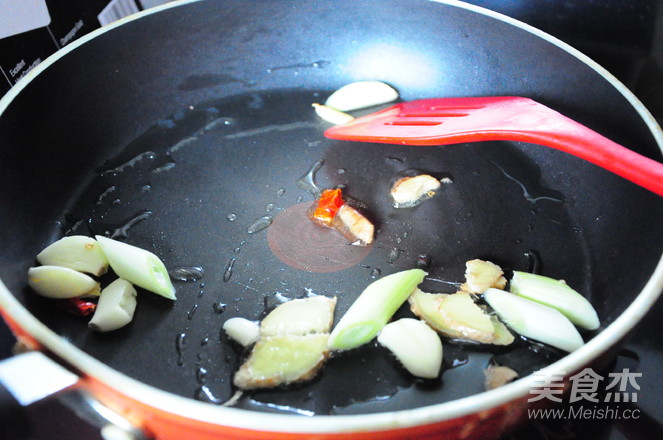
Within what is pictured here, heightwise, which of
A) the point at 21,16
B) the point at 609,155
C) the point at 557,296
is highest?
the point at 21,16

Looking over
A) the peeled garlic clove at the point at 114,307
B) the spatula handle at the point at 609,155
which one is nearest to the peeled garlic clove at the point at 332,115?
the spatula handle at the point at 609,155

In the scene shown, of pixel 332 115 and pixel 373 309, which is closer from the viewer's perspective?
pixel 373 309

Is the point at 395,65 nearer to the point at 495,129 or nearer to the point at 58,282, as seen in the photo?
the point at 495,129

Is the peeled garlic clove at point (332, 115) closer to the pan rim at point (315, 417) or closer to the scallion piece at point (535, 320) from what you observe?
the scallion piece at point (535, 320)

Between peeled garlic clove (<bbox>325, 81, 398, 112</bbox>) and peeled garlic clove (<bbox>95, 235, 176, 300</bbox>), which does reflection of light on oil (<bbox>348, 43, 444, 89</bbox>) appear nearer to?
peeled garlic clove (<bbox>325, 81, 398, 112</bbox>)

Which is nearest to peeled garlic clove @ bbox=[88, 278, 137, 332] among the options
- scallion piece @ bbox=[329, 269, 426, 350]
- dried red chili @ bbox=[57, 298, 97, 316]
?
dried red chili @ bbox=[57, 298, 97, 316]

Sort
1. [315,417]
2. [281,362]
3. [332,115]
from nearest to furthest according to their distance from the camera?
[315,417] < [281,362] < [332,115]

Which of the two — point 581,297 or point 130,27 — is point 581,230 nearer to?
point 581,297

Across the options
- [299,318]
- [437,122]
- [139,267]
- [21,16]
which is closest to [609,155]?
[437,122]
